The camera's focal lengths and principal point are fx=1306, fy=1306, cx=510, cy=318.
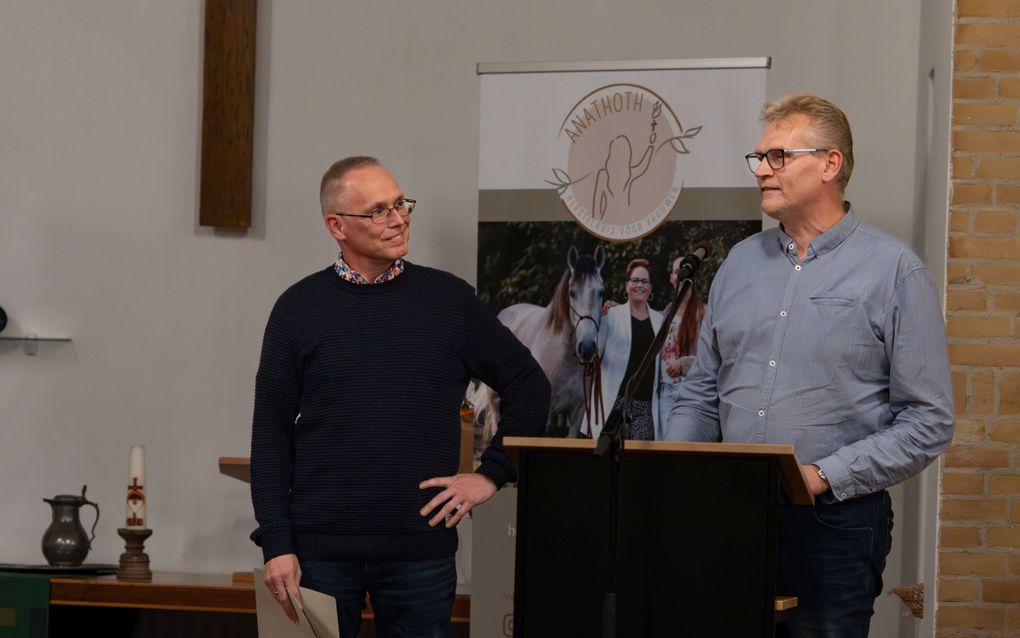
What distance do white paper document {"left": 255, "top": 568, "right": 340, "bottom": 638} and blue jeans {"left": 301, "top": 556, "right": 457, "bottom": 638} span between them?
0.06 m

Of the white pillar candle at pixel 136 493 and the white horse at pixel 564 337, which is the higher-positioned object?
the white horse at pixel 564 337

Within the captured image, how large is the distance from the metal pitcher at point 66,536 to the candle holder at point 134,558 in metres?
0.12

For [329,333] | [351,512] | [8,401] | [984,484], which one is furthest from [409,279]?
[8,401]

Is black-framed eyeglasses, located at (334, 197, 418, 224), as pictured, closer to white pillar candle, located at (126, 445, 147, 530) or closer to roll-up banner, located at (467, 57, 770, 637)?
roll-up banner, located at (467, 57, 770, 637)

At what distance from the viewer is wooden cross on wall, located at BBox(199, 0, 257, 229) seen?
4.36 m

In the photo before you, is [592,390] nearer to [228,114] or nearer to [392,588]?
[392,588]

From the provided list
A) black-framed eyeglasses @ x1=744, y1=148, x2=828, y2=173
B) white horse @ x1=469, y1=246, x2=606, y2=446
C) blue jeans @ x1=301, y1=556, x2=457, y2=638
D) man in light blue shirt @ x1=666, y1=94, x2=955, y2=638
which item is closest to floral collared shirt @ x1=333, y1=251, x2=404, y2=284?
blue jeans @ x1=301, y1=556, x2=457, y2=638

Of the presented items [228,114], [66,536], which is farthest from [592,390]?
[66,536]

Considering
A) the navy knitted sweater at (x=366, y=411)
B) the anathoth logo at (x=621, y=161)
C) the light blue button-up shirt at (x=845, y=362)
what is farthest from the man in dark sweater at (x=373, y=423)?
the anathoth logo at (x=621, y=161)

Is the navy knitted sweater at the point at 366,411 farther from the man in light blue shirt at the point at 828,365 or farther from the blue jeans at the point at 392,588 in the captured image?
the man in light blue shirt at the point at 828,365

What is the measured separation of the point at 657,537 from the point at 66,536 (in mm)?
2607

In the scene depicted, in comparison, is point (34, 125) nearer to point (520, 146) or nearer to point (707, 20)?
point (520, 146)

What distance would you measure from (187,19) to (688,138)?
1.87 m

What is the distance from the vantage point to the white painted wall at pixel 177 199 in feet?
14.3
